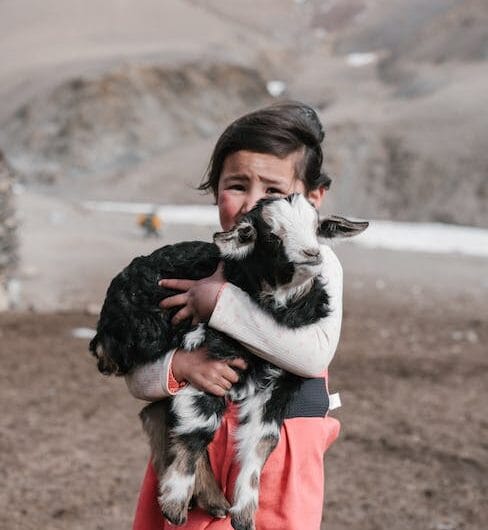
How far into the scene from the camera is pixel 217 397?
1591mm

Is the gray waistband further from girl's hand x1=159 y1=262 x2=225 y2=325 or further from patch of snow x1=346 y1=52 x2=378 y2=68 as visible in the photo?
patch of snow x1=346 y1=52 x2=378 y2=68

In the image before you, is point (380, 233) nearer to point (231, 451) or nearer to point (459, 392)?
point (459, 392)

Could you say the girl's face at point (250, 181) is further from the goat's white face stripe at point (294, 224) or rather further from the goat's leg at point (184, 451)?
the goat's leg at point (184, 451)

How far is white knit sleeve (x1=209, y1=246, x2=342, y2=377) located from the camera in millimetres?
1561

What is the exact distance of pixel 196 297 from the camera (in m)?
1.59

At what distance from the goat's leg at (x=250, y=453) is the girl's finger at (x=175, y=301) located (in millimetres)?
228

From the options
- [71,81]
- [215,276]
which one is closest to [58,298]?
[215,276]

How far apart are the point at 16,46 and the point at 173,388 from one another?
43743 millimetres

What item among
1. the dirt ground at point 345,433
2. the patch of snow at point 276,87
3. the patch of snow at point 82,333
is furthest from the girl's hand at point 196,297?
the patch of snow at point 276,87

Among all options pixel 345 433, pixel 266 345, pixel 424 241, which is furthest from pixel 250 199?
pixel 424 241

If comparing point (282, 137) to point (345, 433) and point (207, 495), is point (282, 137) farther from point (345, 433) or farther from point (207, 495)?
point (345, 433)

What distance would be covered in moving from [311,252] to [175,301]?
11.5 inches

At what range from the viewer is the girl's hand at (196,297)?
1575 mm

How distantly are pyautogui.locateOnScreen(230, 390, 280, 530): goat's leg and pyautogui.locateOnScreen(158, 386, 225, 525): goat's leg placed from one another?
6cm
